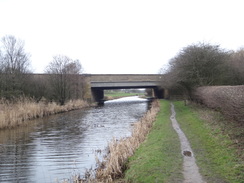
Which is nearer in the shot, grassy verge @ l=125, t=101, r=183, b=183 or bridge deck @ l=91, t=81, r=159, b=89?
grassy verge @ l=125, t=101, r=183, b=183

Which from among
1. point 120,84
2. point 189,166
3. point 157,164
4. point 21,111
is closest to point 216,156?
point 189,166

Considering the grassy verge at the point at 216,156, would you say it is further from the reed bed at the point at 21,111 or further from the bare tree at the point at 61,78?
the bare tree at the point at 61,78

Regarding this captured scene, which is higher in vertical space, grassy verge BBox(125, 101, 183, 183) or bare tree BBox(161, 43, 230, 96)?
bare tree BBox(161, 43, 230, 96)

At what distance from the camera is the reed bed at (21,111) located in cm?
1998

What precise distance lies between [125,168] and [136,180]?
5.60ft

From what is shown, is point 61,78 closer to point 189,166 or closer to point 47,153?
point 47,153

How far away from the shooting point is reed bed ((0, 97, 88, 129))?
20.0m

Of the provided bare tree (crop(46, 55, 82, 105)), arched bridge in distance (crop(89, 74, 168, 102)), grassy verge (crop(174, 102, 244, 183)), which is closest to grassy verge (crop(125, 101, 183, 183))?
grassy verge (crop(174, 102, 244, 183))

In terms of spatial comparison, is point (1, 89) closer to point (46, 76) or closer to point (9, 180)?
point (46, 76)

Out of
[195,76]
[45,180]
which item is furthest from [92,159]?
[195,76]

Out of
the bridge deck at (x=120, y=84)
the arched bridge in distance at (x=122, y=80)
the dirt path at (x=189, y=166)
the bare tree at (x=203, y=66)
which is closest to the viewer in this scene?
the dirt path at (x=189, y=166)

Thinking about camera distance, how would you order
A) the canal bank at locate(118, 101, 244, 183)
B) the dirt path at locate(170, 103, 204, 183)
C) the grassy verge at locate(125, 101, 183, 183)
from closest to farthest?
the dirt path at locate(170, 103, 204, 183) < the canal bank at locate(118, 101, 244, 183) < the grassy verge at locate(125, 101, 183, 183)

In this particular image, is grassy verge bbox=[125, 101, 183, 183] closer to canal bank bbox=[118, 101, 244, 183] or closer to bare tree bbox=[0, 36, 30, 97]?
canal bank bbox=[118, 101, 244, 183]

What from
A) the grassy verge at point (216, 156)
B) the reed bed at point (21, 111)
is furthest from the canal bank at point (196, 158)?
the reed bed at point (21, 111)
